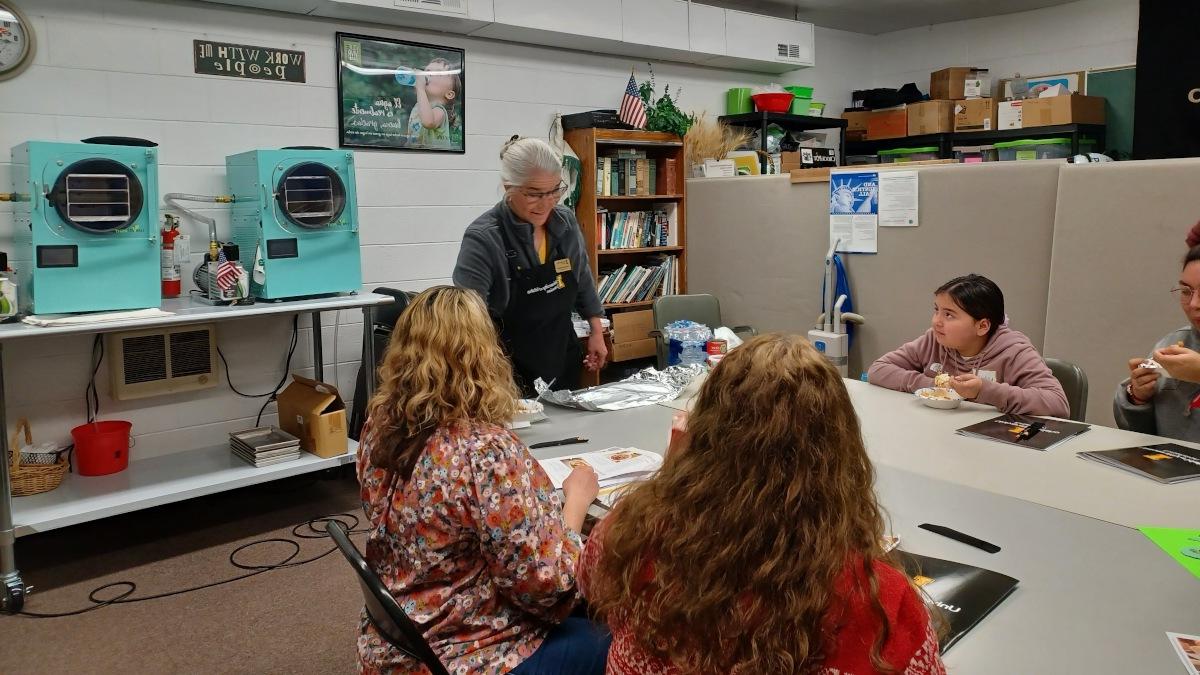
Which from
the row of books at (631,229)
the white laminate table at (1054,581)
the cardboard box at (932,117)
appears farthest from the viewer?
the cardboard box at (932,117)

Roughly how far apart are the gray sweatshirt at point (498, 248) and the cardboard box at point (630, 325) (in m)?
1.70

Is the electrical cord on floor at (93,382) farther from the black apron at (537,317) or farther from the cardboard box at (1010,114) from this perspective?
the cardboard box at (1010,114)

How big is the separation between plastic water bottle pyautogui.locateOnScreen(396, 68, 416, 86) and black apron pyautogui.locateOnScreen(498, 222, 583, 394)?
60.9 inches

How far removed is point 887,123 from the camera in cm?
669

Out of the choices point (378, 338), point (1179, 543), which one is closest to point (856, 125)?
point (378, 338)

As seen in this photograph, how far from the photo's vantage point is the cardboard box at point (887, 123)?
655 centimetres

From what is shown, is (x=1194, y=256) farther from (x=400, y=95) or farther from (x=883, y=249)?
(x=400, y=95)

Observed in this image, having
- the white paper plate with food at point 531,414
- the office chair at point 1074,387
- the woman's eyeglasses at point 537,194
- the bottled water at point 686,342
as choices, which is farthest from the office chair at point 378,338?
the office chair at point 1074,387

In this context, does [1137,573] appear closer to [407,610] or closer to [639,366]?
[407,610]

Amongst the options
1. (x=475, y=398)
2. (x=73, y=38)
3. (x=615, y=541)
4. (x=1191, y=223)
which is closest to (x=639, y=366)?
(x=1191, y=223)

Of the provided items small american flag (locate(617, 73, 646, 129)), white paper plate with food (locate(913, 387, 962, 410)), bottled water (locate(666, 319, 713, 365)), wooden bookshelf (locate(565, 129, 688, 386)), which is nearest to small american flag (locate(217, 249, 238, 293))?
wooden bookshelf (locate(565, 129, 688, 386))

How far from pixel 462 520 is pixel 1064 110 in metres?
5.75

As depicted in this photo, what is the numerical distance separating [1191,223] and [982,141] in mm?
3487

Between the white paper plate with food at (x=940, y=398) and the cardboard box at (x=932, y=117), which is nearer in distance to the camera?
the white paper plate with food at (x=940, y=398)
